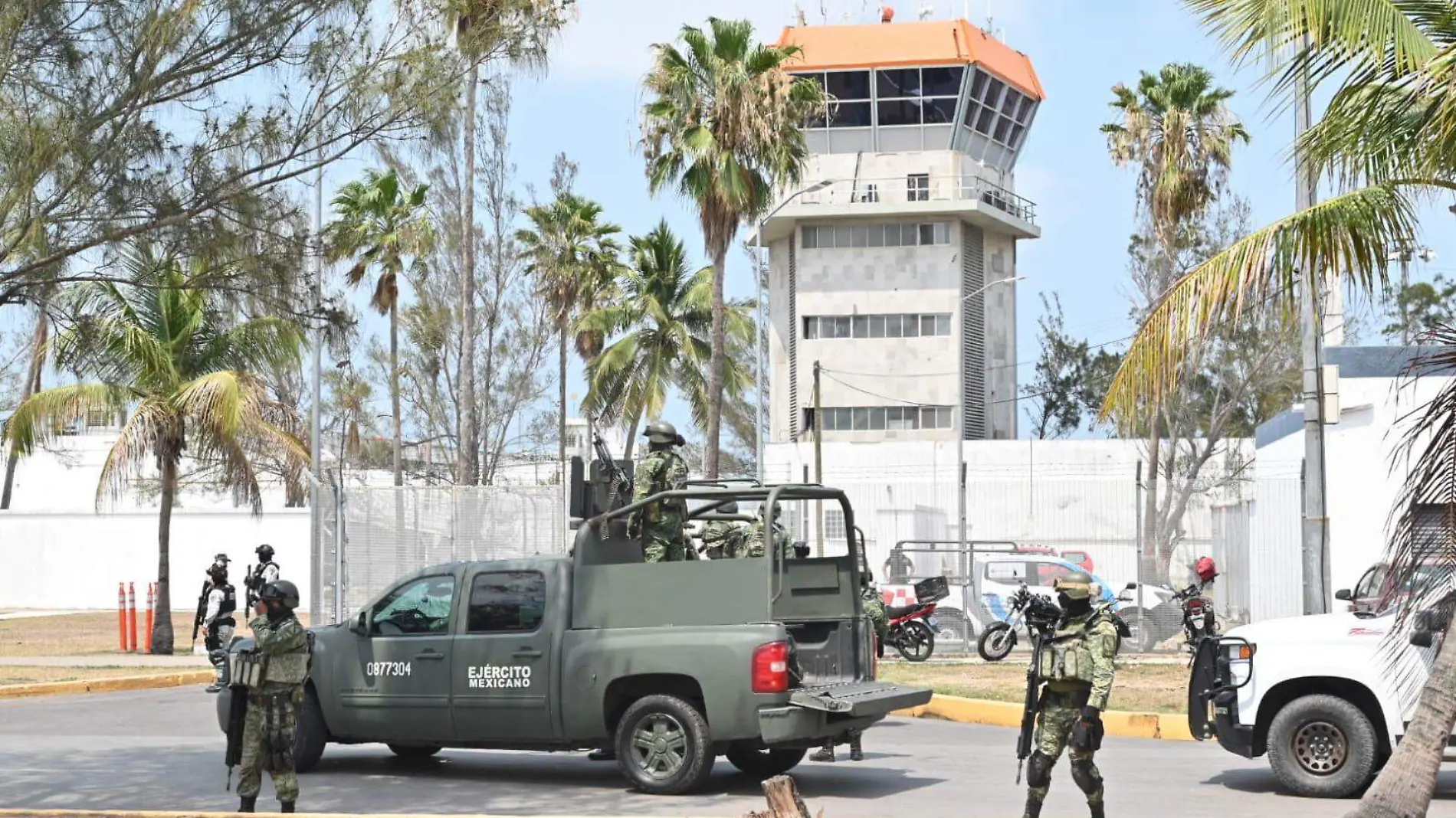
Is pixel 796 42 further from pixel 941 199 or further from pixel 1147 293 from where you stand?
pixel 1147 293

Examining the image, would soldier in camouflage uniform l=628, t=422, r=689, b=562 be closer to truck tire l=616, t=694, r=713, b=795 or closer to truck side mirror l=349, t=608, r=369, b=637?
truck tire l=616, t=694, r=713, b=795

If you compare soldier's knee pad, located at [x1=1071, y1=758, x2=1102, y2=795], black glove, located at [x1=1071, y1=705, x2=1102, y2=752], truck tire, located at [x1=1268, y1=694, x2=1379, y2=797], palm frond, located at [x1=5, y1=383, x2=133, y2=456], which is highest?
palm frond, located at [x1=5, y1=383, x2=133, y2=456]

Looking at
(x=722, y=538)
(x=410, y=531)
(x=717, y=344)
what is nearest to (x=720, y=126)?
(x=717, y=344)

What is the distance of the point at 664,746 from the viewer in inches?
443

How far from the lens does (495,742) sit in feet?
39.0

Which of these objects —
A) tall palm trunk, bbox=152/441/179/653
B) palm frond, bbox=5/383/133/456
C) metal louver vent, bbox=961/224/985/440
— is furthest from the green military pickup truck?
metal louver vent, bbox=961/224/985/440

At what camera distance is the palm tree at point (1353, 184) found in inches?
352

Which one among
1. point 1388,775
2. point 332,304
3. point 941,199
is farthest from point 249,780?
point 941,199

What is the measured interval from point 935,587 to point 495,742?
Result: 1229 centimetres

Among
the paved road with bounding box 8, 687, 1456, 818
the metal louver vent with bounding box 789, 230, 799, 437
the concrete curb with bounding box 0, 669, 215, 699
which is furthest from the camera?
the metal louver vent with bounding box 789, 230, 799, 437

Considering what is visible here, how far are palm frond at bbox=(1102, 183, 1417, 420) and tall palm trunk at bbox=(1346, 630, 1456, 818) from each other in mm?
2084

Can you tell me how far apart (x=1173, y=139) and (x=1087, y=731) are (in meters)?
29.5

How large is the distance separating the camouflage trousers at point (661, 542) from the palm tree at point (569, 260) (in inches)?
1220

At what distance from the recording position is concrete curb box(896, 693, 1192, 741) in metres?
15.5
